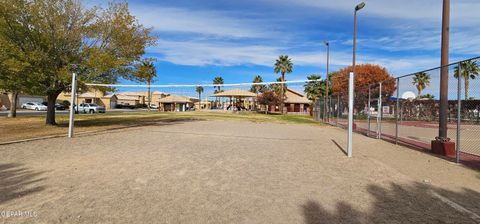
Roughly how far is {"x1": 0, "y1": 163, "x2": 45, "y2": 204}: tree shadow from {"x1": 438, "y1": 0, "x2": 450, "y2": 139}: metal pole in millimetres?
10188

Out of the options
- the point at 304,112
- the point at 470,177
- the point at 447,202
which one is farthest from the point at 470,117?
the point at 304,112

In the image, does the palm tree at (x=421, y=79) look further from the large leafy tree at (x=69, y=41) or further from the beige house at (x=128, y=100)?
the beige house at (x=128, y=100)

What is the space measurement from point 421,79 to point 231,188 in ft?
31.6

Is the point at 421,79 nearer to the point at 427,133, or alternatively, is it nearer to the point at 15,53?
the point at 427,133

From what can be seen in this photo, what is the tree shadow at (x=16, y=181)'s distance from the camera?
4.93m

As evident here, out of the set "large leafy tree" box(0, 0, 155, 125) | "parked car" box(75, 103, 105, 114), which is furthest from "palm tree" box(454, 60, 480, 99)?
"parked car" box(75, 103, 105, 114)

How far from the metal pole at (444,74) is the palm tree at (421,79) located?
0.71m

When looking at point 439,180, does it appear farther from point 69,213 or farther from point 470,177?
point 69,213

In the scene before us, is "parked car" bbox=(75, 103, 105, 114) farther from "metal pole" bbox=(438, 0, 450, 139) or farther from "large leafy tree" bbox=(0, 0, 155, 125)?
"metal pole" bbox=(438, 0, 450, 139)

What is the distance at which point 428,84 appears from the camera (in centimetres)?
1066

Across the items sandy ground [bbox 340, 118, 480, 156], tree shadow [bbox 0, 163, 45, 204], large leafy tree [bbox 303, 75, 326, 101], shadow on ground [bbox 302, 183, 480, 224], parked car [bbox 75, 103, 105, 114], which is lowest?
shadow on ground [bbox 302, 183, 480, 224]

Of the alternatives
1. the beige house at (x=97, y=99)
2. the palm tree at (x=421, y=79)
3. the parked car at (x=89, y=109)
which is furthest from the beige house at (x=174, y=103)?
the palm tree at (x=421, y=79)

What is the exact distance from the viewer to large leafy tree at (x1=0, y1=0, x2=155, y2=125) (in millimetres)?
15852

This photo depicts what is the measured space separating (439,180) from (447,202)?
168 cm
